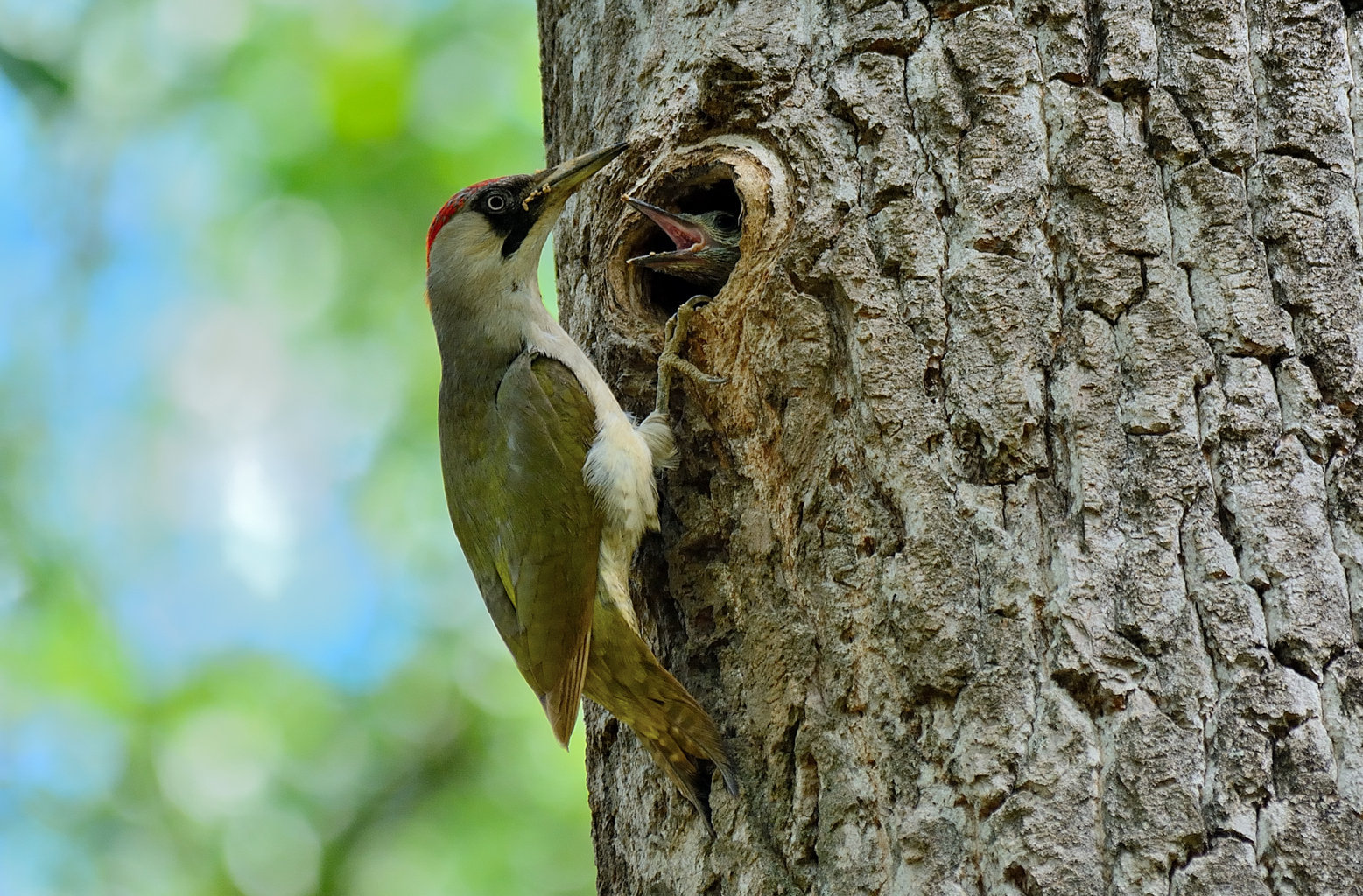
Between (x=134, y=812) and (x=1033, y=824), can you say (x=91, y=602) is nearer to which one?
(x=134, y=812)

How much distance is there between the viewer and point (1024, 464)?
2234 millimetres

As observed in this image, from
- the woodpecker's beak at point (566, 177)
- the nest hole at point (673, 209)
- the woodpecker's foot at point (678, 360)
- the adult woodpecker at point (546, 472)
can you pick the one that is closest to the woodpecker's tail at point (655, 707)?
the adult woodpecker at point (546, 472)

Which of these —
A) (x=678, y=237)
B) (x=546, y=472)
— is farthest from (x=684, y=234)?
(x=546, y=472)

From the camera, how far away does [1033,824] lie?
1.97 metres

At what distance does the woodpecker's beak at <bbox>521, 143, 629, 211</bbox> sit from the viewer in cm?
317

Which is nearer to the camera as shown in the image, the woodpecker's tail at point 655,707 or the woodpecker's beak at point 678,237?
the woodpecker's tail at point 655,707

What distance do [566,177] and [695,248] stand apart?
414mm

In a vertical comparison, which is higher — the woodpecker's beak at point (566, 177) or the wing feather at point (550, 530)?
the woodpecker's beak at point (566, 177)

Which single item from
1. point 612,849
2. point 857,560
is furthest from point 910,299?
point 612,849

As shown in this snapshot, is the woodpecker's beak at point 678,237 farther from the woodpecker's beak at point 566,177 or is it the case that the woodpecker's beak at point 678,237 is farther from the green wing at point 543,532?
the green wing at point 543,532

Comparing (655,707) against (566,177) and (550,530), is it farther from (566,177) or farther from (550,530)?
(566,177)

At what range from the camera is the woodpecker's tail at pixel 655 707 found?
8.26ft

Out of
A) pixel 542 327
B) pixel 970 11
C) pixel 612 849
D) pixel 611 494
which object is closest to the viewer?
pixel 970 11

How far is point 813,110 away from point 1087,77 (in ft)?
1.89
